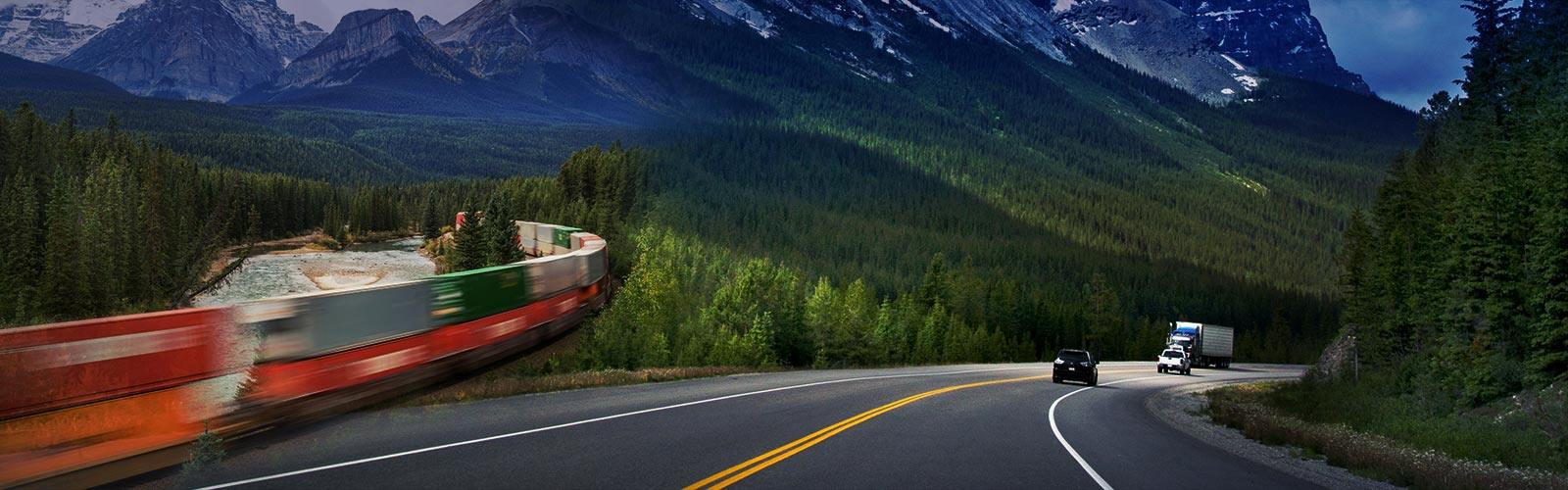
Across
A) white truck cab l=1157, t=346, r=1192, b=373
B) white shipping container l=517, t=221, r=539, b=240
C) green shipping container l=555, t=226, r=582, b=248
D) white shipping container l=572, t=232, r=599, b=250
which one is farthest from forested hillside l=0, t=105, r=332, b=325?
white truck cab l=1157, t=346, r=1192, b=373

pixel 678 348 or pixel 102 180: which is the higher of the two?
pixel 102 180

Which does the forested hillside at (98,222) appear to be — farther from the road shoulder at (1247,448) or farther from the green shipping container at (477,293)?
the road shoulder at (1247,448)

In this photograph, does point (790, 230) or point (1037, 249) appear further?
point (1037, 249)

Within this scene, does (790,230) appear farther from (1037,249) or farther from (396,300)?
(396,300)

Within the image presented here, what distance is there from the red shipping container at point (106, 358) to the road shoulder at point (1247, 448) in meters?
17.0

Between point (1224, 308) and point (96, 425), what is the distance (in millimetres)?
167472

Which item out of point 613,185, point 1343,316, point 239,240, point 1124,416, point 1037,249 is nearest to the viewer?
point 1124,416

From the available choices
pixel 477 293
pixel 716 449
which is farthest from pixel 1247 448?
pixel 477 293

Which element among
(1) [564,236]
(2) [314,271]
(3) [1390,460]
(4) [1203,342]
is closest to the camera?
(3) [1390,460]

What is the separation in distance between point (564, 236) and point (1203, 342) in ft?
173

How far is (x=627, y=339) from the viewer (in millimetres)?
50594

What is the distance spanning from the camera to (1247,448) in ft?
54.9

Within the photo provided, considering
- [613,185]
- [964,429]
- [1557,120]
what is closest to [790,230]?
[613,185]

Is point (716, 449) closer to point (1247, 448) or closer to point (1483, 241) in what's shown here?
point (1247, 448)
